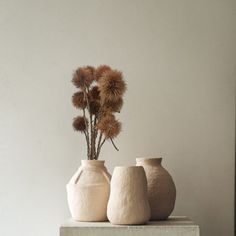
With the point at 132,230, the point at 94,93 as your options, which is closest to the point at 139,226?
the point at 132,230

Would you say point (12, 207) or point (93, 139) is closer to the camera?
point (93, 139)

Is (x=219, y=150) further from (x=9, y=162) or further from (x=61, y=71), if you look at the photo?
(x=9, y=162)

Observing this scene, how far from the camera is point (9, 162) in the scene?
5.13 feet

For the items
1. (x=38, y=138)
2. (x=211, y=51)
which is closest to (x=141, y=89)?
(x=211, y=51)

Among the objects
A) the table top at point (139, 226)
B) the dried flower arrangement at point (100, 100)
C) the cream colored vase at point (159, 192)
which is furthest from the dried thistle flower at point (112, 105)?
the table top at point (139, 226)

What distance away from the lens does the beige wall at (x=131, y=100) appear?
60.2 inches

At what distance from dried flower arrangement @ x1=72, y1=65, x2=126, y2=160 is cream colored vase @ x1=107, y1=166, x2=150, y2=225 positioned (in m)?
0.15

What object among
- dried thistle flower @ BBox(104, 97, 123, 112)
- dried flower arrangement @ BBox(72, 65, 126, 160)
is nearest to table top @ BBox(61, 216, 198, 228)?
dried flower arrangement @ BBox(72, 65, 126, 160)

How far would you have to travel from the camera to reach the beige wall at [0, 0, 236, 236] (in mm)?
1529

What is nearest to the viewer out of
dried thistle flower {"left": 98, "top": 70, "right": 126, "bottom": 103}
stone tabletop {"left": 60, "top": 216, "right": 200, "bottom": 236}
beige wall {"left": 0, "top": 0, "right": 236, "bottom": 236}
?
stone tabletop {"left": 60, "top": 216, "right": 200, "bottom": 236}

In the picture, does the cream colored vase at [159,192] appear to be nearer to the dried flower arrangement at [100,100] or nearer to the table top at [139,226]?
the table top at [139,226]

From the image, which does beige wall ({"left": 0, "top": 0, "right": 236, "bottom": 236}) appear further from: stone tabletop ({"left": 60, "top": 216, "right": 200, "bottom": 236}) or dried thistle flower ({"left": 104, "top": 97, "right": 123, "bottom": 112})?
stone tabletop ({"left": 60, "top": 216, "right": 200, "bottom": 236})

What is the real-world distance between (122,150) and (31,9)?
562 mm

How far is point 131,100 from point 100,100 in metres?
0.22
